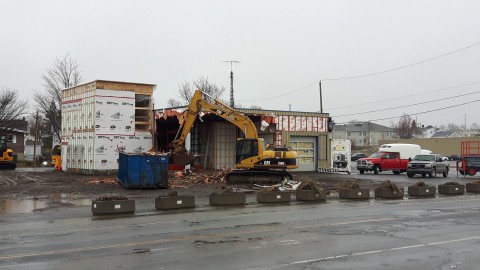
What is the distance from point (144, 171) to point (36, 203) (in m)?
6.00

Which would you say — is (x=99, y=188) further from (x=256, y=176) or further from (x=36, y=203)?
(x=256, y=176)

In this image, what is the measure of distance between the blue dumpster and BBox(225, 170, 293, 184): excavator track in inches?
175

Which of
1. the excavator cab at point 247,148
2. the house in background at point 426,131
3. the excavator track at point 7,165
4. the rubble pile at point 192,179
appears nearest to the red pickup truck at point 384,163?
the rubble pile at point 192,179

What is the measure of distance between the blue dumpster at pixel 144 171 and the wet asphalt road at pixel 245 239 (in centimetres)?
630

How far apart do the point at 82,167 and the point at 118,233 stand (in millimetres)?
24485

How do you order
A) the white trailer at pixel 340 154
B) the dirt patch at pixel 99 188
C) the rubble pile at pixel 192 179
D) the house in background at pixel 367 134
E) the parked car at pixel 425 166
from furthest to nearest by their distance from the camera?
the house in background at pixel 367 134
the white trailer at pixel 340 154
the parked car at pixel 425 166
the rubble pile at pixel 192 179
the dirt patch at pixel 99 188

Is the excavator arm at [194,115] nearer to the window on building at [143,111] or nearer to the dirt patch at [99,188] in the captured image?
the dirt patch at [99,188]

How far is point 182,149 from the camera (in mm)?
29516

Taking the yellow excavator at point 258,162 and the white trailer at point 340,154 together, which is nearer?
the yellow excavator at point 258,162

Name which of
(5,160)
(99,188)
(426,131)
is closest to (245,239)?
(99,188)

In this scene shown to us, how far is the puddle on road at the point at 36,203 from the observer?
1714 centimetres

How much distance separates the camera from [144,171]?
23891 millimetres

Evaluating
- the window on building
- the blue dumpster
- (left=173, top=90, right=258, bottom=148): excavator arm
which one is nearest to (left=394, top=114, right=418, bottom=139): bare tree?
the window on building

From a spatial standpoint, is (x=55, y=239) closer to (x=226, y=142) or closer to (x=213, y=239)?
(x=213, y=239)
